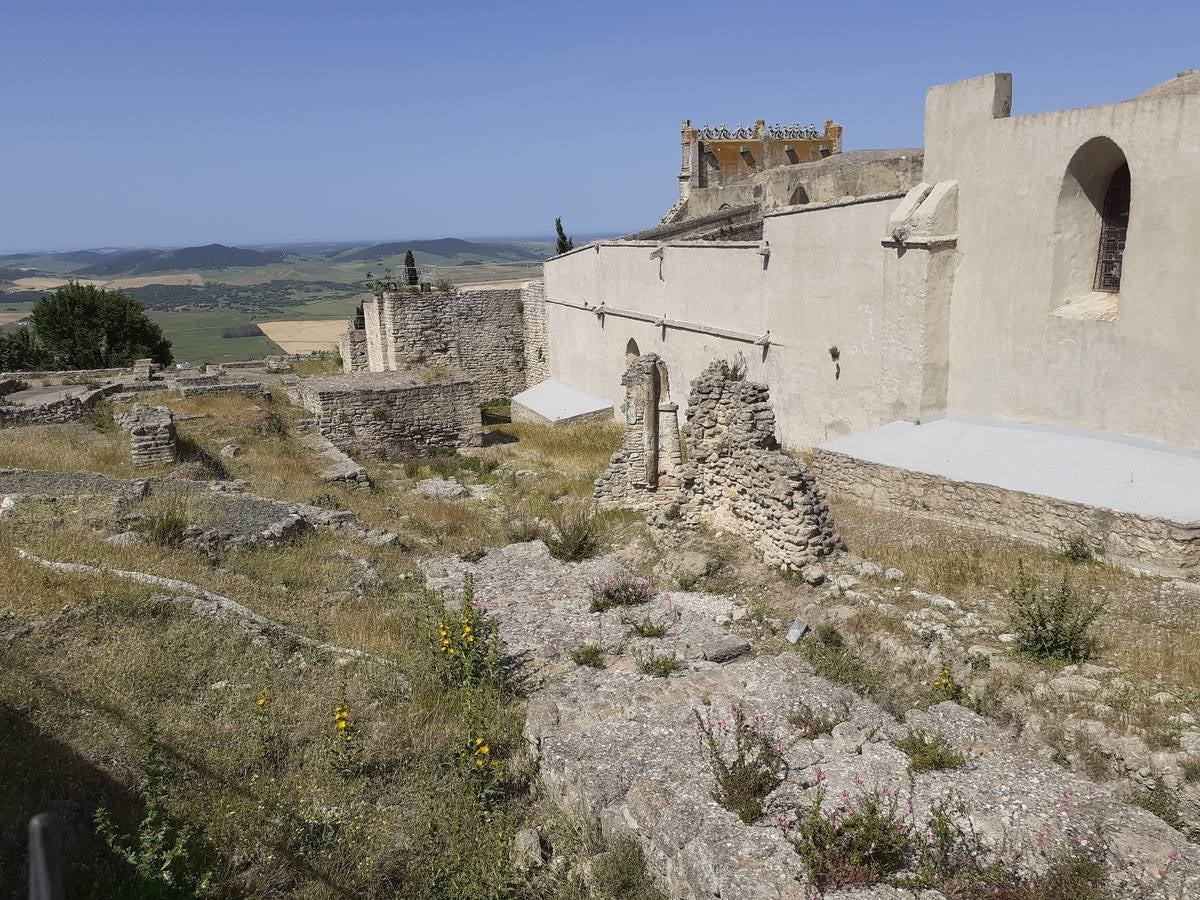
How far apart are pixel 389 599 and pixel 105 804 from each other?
4217 mm

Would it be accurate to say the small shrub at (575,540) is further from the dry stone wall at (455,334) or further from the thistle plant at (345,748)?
the dry stone wall at (455,334)

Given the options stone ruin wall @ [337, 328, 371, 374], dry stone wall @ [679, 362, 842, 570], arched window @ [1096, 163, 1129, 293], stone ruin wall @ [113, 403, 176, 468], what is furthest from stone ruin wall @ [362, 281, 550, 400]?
arched window @ [1096, 163, 1129, 293]

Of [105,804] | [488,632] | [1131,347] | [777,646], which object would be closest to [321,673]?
[488,632]

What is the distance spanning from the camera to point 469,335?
26297 mm

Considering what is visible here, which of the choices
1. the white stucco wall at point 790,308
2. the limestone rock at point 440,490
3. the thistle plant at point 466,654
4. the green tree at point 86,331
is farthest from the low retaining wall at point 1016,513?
the green tree at point 86,331

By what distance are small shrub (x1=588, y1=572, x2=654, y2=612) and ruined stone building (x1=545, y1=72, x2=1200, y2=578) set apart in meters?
4.89

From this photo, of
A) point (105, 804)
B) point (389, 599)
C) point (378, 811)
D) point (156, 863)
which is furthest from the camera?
point (389, 599)

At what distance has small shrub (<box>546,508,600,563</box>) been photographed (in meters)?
10.5

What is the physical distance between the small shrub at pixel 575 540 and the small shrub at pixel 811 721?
16.7 ft

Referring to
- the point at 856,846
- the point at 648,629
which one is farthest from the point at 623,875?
the point at 648,629

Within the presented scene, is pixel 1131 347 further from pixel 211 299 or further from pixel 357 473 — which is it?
pixel 211 299

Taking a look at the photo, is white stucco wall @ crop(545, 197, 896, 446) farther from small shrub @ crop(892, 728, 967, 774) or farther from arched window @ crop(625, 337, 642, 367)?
small shrub @ crop(892, 728, 967, 774)

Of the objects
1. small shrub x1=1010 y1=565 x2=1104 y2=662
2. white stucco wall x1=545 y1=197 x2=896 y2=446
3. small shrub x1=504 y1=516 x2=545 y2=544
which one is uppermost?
white stucco wall x1=545 y1=197 x2=896 y2=446

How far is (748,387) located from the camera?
10016mm
